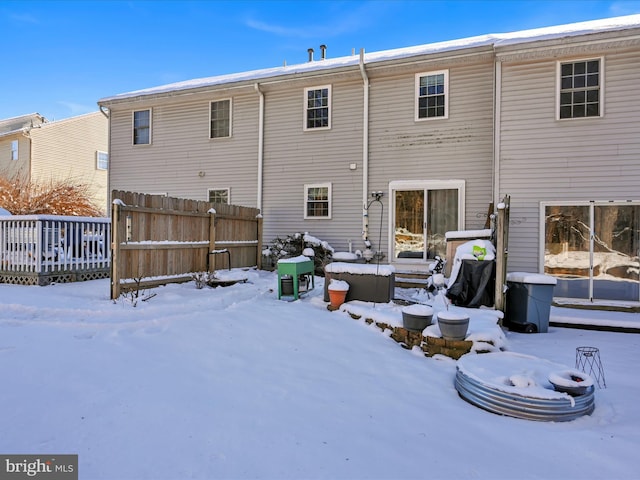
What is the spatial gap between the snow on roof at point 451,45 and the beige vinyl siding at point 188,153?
0.46 m

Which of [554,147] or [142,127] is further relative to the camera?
[142,127]

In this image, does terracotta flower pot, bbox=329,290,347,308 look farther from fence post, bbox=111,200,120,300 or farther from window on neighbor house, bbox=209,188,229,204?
window on neighbor house, bbox=209,188,229,204

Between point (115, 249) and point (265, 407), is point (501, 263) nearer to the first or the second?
point (265, 407)

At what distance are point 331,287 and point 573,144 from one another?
5.83m

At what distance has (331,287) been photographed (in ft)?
19.9

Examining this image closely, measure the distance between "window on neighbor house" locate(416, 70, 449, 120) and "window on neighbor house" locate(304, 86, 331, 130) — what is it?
7.59 feet

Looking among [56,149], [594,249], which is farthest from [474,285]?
[56,149]

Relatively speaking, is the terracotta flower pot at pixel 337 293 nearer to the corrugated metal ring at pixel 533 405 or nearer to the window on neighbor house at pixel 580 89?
the corrugated metal ring at pixel 533 405

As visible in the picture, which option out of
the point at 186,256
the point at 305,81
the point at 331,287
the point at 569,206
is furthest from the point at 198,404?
the point at 305,81

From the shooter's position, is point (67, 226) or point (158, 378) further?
point (67, 226)

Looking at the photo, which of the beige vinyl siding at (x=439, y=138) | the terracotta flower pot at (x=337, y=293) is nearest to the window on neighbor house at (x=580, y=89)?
the beige vinyl siding at (x=439, y=138)

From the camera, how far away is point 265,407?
2.91 meters

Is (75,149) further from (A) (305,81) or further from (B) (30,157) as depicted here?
(A) (305,81)

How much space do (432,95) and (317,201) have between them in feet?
12.5
